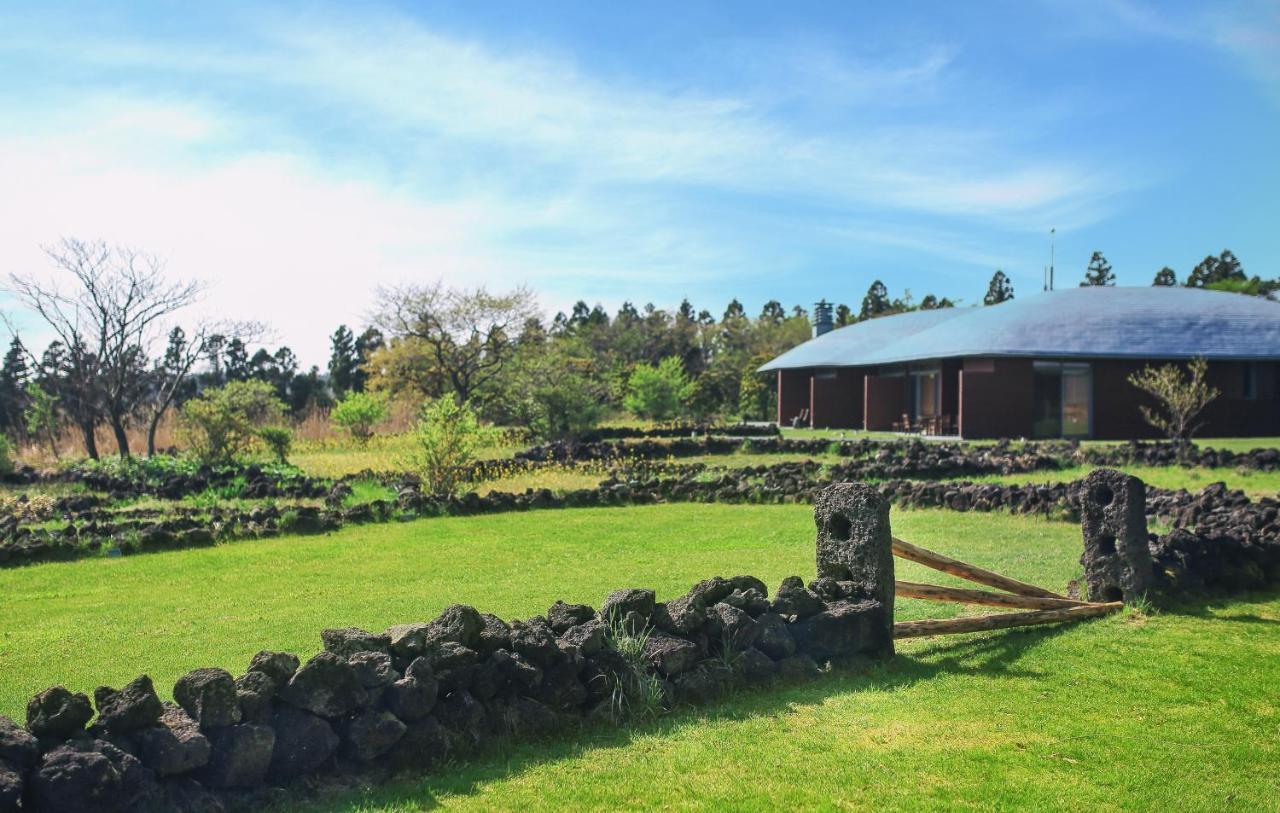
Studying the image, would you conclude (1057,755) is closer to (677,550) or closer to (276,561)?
(677,550)

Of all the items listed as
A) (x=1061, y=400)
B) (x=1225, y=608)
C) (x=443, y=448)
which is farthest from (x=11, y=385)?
(x=1225, y=608)

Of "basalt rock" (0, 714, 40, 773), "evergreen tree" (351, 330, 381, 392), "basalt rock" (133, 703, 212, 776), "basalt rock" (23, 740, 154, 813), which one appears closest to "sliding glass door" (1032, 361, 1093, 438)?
"basalt rock" (133, 703, 212, 776)

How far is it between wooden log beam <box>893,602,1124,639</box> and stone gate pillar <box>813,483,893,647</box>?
10.4 inches

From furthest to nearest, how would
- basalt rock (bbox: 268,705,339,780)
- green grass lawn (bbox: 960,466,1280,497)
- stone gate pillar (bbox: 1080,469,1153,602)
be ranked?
green grass lawn (bbox: 960,466,1280,497) → stone gate pillar (bbox: 1080,469,1153,602) → basalt rock (bbox: 268,705,339,780)

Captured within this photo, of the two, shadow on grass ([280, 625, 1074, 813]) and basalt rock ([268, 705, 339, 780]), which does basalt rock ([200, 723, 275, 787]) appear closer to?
basalt rock ([268, 705, 339, 780])

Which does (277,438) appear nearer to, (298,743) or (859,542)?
(859,542)

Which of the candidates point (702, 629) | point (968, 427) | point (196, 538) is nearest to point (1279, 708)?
point (702, 629)

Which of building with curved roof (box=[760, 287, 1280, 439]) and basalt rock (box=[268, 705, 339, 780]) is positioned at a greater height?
building with curved roof (box=[760, 287, 1280, 439])

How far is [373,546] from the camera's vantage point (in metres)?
10.9

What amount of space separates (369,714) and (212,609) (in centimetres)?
412

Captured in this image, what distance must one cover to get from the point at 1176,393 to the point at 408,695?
26.1m

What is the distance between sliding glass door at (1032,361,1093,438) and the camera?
28969 millimetres

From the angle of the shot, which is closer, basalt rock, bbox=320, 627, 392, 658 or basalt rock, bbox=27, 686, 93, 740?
basalt rock, bbox=27, 686, 93, 740

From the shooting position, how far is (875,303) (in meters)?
68.3
